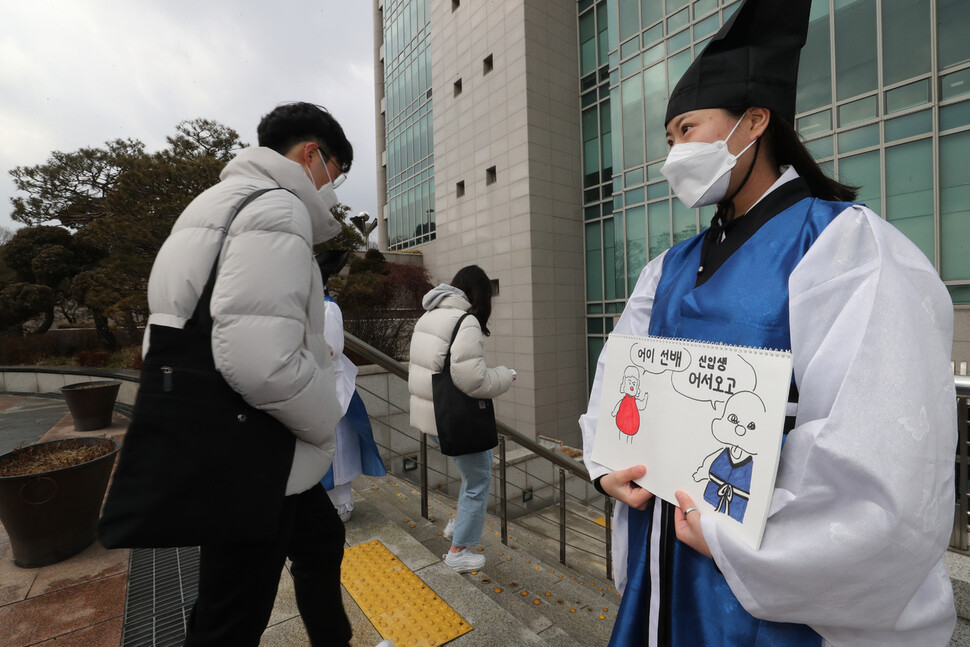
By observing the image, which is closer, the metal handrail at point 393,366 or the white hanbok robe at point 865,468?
the white hanbok robe at point 865,468

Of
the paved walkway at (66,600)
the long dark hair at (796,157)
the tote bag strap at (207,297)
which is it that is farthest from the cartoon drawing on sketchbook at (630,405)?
the paved walkway at (66,600)

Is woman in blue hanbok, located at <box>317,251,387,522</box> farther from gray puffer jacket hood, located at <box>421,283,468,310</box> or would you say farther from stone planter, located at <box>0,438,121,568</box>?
stone planter, located at <box>0,438,121,568</box>

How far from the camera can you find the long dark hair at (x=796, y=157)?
123 centimetres

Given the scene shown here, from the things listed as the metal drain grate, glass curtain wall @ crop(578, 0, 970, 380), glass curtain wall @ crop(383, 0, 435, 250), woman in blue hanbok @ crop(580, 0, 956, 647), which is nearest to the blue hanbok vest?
woman in blue hanbok @ crop(580, 0, 956, 647)

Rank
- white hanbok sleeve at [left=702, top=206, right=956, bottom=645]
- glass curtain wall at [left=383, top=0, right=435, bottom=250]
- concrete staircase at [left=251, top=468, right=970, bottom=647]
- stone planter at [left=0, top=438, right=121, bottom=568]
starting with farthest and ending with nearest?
glass curtain wall at [left=383, top=0, right=435, bottom=250] → stone planter at [left=0, top=438, right=121, bottom=568] → concrete staircase at [left=251, top=468, right=970, bottom=647] → white hanbok sleeve at [left=702, top=206, right=956, bottom=645]

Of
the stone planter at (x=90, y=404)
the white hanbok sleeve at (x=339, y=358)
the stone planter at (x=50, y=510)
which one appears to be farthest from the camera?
the stone planter at (x=90, y=404)

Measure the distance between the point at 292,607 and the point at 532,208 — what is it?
14.1 meters

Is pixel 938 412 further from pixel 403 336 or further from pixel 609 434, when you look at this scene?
pixel 403 336

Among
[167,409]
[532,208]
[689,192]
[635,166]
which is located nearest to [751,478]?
[689,192]

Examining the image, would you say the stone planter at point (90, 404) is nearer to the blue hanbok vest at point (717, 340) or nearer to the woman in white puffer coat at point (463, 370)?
the woman in white puffer coat at point (463, 370)

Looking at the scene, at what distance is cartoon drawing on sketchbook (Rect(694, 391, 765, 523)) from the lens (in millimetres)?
916

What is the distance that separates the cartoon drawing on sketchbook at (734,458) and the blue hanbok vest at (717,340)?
6.4 inches

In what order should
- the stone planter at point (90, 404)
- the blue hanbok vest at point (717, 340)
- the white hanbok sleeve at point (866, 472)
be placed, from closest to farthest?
the white hanbok sleeve at point (866, 472)
the blue hanbok vest at point (717, 340)
the stone planter at point (90, 404)

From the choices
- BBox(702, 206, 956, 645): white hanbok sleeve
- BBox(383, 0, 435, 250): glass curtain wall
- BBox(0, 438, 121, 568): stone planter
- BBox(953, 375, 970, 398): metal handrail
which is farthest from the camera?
BBox(383, 0, 435, 250): glass curtain wall
